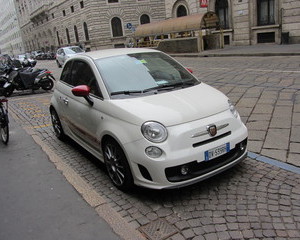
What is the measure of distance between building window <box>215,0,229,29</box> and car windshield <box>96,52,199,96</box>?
21991mm

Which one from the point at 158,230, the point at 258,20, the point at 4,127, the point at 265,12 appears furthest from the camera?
the point at 258,20

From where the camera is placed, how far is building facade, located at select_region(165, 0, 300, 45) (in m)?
19.3

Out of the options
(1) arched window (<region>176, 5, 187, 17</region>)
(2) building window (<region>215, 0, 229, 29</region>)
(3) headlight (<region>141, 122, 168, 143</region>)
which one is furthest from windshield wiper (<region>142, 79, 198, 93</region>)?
(1) arched window (<region>176, 5, 187, 17</region>)

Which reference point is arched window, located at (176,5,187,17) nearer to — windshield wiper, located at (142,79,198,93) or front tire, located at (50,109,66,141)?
front tire, located at (50,109,66,141)

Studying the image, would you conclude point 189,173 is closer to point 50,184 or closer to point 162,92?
point 162,92

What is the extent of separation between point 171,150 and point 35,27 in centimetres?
7624

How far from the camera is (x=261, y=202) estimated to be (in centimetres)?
317

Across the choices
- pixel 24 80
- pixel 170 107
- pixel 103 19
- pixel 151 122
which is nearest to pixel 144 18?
pixel 103 19

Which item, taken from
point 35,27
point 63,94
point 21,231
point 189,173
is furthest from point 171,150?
point 35,27

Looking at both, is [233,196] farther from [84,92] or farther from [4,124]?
[4,124]

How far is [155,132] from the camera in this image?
320cm

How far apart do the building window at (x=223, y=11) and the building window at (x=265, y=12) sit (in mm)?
3199

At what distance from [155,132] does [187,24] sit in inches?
818

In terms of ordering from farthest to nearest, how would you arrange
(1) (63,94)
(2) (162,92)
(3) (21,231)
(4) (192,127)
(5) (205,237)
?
(1) (63,94) → (2) (162,92) → (4) (192,127) → (3) (21,231) → (5) (205,237)
